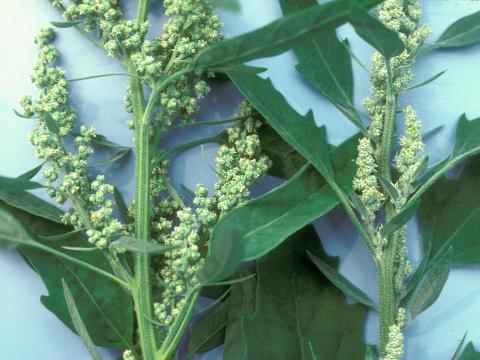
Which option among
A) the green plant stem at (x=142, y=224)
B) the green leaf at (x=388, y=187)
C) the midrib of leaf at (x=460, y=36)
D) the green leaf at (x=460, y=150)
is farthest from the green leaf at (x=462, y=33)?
the green plant stem at (x=142, y=224)

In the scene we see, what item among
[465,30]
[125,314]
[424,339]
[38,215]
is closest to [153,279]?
[125,314]

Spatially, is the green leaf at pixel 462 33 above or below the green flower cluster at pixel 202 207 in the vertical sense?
above

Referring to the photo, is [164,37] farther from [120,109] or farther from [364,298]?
[364,298]

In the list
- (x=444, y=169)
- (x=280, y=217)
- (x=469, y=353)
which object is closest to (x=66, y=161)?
(x=280, y=217)

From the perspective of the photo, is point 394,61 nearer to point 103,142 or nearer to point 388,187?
point 388,187

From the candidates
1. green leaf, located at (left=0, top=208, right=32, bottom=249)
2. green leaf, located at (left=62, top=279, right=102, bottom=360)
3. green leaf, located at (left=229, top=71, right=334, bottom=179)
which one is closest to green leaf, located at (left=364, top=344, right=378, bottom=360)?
green leaf, located at (left=229, top=71, right=334, bottom=179)

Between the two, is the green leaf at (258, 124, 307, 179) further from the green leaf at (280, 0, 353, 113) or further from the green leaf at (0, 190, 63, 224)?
the green leaf at (0, 190, 63, 224)

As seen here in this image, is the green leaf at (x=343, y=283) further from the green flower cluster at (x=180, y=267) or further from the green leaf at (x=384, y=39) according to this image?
the green leaf at (x=384, y=39)
